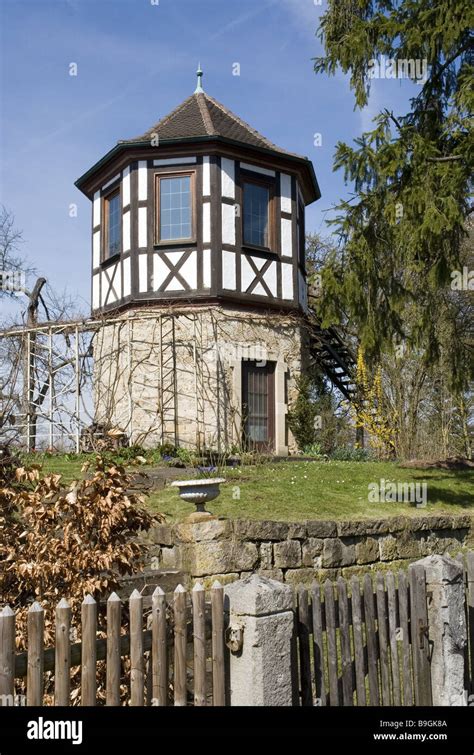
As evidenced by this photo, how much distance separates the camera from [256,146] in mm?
16562

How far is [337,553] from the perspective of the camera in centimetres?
867

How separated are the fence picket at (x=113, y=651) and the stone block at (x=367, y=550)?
578 cm

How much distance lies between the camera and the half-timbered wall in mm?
16188

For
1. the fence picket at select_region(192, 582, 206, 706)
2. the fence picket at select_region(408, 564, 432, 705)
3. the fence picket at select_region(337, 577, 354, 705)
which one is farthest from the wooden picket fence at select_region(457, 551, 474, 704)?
the fence picket at select_region(192, 582, 206, 706)

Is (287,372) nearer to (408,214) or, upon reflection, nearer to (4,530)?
(408,214)

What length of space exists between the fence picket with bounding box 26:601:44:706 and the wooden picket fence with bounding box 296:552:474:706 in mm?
1592

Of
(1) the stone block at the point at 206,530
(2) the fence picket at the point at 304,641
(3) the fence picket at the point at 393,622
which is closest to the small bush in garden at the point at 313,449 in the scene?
(1) the stone block at the point at 206,530

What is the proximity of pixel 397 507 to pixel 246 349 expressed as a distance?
22.3 ft

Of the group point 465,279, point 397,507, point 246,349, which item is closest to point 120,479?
point 397,507

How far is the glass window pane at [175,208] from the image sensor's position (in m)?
16.4

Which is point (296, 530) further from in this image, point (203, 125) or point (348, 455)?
point (203, 125)

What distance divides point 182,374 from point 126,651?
12.5 metres

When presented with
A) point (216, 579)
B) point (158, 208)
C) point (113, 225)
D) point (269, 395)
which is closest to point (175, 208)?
point (158, 208)

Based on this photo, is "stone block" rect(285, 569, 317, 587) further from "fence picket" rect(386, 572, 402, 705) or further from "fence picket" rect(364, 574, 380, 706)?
"fence picket" rect(364, 574, 380, 706)
